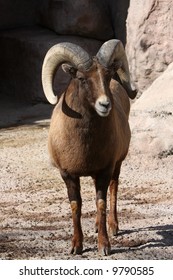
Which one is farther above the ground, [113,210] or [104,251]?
[104,251]

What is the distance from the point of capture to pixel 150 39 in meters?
16.4

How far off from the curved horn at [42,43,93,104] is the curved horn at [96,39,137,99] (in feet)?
0.53

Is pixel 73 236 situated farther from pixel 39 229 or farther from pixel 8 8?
pixel 8 8

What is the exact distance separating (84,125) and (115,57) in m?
0.82

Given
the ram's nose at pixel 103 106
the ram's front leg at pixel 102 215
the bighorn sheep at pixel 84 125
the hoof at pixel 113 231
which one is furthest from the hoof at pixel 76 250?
the ram's nose at pixel 103 106

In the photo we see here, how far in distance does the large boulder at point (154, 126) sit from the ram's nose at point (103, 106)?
5463 mm

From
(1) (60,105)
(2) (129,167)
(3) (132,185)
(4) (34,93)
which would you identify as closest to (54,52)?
(1) (60,105)

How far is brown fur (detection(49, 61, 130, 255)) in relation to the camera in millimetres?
7125

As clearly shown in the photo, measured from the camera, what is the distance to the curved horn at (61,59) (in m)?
7.12

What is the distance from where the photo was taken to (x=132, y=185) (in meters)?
11.1

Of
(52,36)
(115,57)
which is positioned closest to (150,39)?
(52,36)

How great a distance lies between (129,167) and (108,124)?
4792 millimetres

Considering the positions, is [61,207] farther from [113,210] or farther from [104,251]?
[104,251]

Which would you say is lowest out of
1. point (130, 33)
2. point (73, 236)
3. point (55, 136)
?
point (130, 33)
